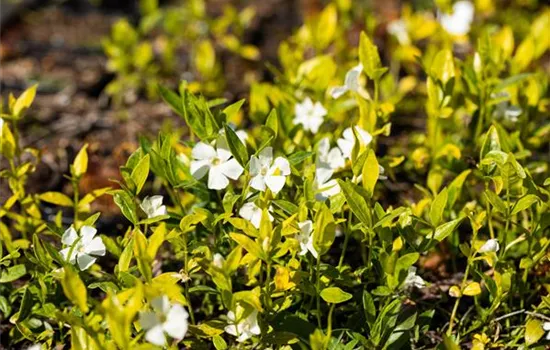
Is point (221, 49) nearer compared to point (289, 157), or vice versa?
point (289, 157)

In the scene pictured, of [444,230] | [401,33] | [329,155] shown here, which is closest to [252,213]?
[329,155]

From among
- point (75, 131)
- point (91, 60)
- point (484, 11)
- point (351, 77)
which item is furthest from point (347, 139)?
point (91, 60)

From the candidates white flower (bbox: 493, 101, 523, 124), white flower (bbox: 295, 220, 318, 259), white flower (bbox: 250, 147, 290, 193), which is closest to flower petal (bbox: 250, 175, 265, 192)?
white flower (bbox: 250, 147, 290, 193)

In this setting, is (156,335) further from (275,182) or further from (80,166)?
(80,166)

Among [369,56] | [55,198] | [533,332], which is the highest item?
[369,56]

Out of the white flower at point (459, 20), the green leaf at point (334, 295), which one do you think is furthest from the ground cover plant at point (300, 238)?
the white flower at point (459, 20)

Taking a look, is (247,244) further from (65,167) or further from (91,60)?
(91,60)
